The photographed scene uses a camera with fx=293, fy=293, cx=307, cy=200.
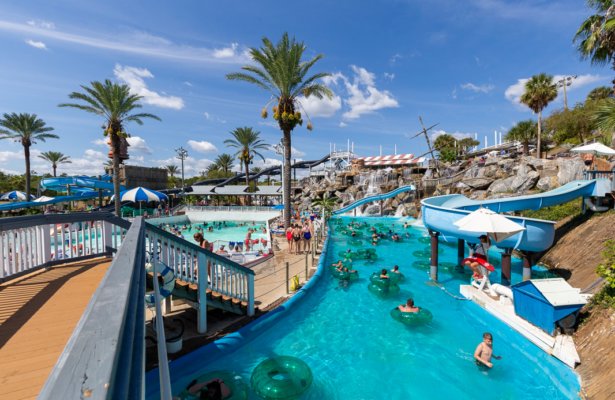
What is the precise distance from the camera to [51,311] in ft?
13.4

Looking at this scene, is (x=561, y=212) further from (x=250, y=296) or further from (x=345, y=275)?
(x=250, y=296)

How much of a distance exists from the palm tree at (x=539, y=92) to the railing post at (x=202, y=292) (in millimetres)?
36127

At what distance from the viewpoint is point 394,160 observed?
2362 inches

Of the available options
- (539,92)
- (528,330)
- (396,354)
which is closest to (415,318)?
(396,354)

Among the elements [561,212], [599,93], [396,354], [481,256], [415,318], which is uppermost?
[599,93]

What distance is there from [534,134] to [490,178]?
48.3ft

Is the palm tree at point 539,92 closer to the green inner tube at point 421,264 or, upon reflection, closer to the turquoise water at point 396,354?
the green inner tube at point 421,264

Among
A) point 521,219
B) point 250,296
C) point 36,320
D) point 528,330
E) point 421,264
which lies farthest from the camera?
point 421,264

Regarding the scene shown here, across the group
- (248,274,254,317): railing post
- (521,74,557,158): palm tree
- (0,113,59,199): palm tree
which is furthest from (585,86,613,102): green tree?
(0,113,59,199): palm tree

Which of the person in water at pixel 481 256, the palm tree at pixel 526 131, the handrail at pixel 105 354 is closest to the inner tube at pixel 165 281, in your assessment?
the handrail at pixel 105 354

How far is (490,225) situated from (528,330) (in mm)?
3101

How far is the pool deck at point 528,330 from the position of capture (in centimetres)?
628

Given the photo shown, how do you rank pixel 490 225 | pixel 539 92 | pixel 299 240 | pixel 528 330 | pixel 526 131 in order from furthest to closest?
pixel 526 131 → pixel 539 92 → pixel 299 240 → pixel 490 225 → pixel 528 330

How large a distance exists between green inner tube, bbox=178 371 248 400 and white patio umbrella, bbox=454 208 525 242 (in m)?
7.73
